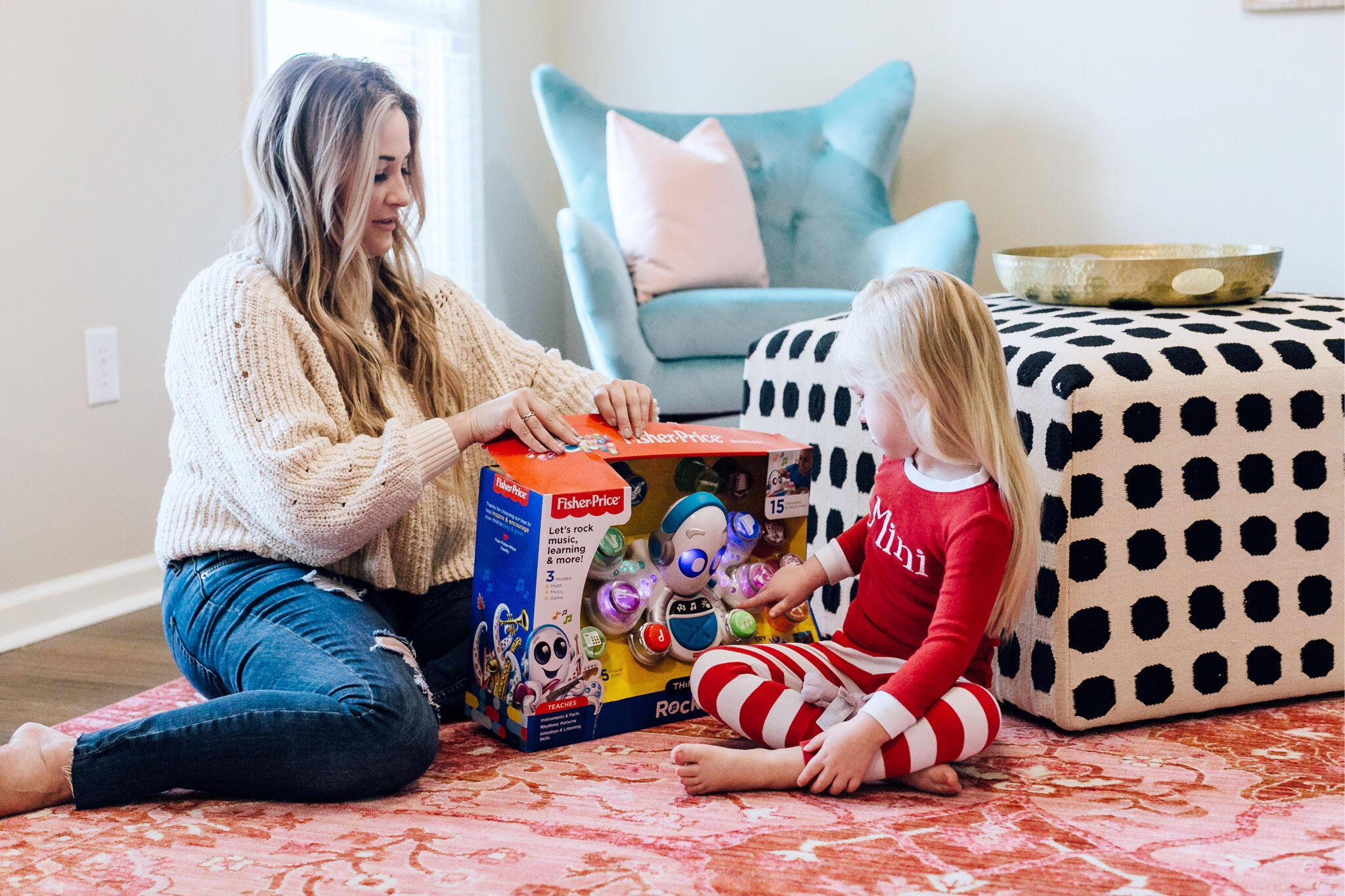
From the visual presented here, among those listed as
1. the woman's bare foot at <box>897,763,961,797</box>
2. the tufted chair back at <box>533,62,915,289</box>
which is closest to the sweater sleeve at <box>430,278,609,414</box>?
the woman's bare foot at <box>897,763,961,797</box>

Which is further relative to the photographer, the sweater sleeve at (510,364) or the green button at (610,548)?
the sweater sleeve at (510,364)

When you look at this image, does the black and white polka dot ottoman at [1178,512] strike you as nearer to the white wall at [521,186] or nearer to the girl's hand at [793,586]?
the girl's hand at [793,586]

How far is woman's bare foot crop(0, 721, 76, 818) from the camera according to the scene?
3.49 feet

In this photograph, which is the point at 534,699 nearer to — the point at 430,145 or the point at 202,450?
the point at 202,450

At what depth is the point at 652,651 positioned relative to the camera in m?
1.28

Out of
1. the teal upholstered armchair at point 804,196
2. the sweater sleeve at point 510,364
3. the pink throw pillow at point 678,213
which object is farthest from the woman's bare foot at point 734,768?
the pink throw pillow at point 678,213

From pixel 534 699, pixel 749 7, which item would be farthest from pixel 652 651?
pixel 749 7

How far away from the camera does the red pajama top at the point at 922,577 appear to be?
3.56ft

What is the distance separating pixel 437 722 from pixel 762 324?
55.8 inches

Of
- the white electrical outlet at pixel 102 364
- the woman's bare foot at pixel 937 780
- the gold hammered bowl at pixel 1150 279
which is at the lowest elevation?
the woman's bare foot at pixel 937 780

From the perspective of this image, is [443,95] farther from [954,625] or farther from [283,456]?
[954,625]

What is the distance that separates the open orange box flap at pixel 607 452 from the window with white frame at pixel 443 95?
4.76 ft

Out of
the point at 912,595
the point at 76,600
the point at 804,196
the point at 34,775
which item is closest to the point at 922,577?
the point at 912,595

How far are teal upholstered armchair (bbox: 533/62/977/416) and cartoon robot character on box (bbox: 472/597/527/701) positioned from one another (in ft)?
4.06
